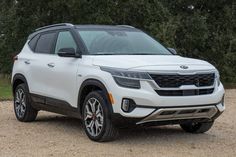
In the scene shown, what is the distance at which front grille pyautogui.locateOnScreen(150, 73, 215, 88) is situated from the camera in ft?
24.9

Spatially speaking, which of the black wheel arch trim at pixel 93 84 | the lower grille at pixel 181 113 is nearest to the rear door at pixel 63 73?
the black wheel arch trim at pixel 93 84

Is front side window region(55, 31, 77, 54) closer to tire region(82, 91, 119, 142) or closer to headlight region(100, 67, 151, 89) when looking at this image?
tire region(82, 91, 119, 142)

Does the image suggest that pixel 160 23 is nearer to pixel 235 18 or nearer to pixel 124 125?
pixel 235 18

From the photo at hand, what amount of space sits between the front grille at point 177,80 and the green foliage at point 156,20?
1425 cm

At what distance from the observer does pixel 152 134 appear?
29.6ft

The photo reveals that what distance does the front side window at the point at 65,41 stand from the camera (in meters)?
9.05

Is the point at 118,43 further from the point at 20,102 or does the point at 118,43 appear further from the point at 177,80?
the point at 20,102

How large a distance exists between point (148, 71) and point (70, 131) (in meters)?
2.43

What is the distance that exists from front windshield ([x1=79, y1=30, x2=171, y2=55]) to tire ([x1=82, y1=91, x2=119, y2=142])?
855mm

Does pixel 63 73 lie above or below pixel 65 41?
below

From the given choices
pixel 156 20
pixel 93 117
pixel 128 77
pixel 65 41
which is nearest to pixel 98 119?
pixel 93 117

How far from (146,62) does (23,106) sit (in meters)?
3.61

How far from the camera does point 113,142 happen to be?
811cm

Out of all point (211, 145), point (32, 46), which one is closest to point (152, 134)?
point (211, 145)
